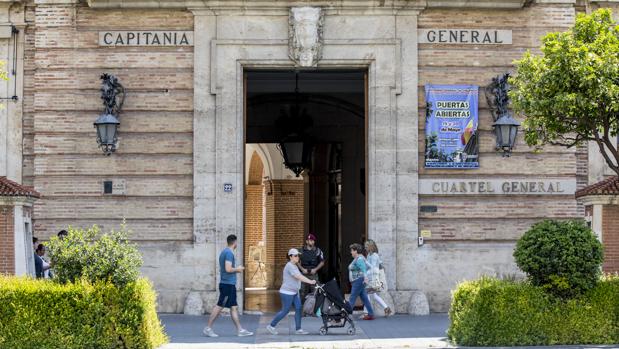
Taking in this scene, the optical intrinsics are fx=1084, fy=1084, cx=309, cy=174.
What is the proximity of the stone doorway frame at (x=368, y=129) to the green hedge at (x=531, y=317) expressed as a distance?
572 centimetres

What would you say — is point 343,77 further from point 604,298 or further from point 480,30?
point 604,298

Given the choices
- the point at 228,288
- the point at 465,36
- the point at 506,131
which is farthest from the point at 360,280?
the point at 465,36

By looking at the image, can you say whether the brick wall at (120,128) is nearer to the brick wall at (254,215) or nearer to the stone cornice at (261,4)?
the stone cornice at (261,4)

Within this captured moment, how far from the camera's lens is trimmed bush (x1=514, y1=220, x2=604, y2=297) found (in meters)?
15.7

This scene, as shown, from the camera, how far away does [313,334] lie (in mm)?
18188

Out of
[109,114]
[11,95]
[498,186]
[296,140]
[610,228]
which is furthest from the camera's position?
[296,140]

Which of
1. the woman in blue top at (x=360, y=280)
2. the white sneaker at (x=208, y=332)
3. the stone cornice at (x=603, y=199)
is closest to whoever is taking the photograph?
the white sneaker at (x=208, y=332)

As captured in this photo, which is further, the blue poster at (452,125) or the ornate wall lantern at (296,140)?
the ornate wall lantern at (296,140)

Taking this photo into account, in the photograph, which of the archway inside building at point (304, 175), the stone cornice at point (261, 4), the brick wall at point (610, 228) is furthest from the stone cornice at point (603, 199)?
the archway inside building at point (304, 175)

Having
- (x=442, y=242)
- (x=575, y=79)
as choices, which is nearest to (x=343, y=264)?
(x=442, y=242)

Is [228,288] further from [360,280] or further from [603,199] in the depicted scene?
[603,199]

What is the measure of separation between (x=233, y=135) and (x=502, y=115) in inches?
211

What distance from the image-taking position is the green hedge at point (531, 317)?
1562 cm

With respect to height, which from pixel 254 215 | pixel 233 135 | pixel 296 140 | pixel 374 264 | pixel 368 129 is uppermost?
pixel 296 140
